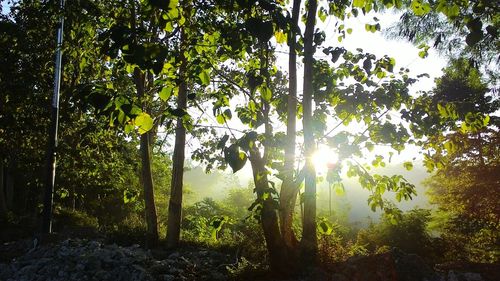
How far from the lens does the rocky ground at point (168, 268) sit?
17.1 feet

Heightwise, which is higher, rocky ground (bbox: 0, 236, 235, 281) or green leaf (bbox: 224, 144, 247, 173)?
green leaf (bbox: 224, 144, 247, 173)

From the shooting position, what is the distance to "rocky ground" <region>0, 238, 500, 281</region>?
5.20 meters

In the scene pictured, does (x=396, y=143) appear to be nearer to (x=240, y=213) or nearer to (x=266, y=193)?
(x=266, y=193)

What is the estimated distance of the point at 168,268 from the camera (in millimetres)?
6602

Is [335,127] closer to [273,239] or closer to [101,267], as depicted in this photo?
[273,239]

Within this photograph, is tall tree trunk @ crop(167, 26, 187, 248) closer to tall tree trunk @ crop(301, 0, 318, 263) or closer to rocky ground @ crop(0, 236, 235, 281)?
rocky ground @ crop(0, 236, 235, 281)

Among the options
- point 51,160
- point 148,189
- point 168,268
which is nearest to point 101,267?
point 168,268

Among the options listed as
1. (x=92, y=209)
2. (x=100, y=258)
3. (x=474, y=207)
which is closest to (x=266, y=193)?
(x=100, y=258)

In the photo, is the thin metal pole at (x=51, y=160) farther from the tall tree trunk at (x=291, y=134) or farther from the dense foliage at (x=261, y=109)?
the tall tree trunk at (x=291, y=134)

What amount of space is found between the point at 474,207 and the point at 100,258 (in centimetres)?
1318

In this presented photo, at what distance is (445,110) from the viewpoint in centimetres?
474

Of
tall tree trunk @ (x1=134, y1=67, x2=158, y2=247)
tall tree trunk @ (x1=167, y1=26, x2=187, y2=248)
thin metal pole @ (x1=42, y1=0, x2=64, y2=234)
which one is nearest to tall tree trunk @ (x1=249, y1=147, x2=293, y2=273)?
tall tree trunk @ (x1=167, y1=26, x2=187, y2=248)

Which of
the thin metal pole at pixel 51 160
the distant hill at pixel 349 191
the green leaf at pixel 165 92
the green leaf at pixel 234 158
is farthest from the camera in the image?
the distant hill at pixel 349 191

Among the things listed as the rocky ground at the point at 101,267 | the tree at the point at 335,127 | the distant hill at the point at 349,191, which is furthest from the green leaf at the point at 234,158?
the distant hill at the point at 349,191
